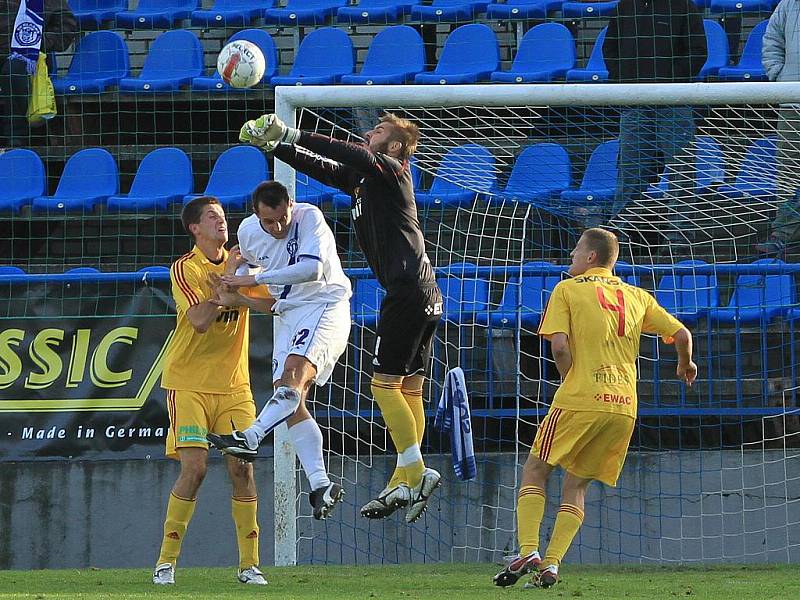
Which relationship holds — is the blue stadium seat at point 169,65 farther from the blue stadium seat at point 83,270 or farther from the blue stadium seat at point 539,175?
the blue stadium seat at point 539,175

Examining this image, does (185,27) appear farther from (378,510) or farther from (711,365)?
(378,510)

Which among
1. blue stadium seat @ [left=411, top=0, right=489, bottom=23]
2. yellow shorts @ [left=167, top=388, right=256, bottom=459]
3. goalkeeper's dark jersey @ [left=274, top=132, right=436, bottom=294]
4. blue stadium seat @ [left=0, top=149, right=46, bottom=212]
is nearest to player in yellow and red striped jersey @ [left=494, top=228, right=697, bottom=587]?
goalkeeper's dark jersey @ [left=274, top=132, right=436, bottom=294]

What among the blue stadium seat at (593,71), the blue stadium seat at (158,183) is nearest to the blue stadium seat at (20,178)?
the blue stadium seat at (158,183)

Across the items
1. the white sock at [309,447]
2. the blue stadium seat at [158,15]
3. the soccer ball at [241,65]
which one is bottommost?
the white sock at [309,447]

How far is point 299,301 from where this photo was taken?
7355 mm

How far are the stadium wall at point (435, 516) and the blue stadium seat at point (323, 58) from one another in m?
4.24

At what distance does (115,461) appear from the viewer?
375 inches

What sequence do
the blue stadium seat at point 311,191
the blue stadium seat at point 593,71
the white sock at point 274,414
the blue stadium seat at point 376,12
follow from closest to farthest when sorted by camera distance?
the white sock at point 274,414 → the blue stadium seat at point 311,191 → the blue stadium seat at point 593,71 → the blue stadium seat at point 376,12

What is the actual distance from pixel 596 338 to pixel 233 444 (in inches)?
75.0

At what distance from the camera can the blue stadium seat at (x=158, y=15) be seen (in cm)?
1316

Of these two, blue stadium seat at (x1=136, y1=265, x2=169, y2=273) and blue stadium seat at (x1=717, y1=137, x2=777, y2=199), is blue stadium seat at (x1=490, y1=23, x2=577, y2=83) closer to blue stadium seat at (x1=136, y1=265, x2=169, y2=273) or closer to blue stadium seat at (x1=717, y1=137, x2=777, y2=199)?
blue stadium seat at (x1=717, y1=137, x2=777, y2=199)

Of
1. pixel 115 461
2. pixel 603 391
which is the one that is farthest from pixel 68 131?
pixel 603 391

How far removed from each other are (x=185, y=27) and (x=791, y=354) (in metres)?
6.85

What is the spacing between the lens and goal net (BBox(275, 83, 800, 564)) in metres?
9.30
